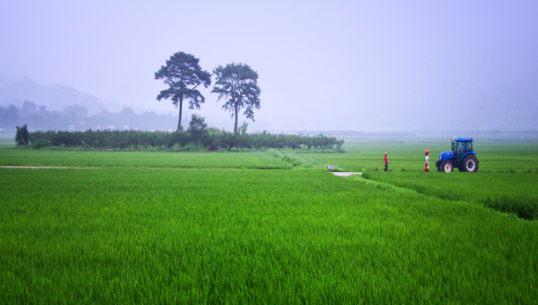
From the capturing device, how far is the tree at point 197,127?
45.3 m

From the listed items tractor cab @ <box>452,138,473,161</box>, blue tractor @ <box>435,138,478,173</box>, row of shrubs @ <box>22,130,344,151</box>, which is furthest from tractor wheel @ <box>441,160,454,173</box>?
row of shrubs @ <box>22,130,344,151</box>

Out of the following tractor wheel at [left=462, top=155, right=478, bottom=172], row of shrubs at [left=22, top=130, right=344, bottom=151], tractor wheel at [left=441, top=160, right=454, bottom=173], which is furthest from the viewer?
row of shrubs at [left=22, top=130, right=344, bottom=151]

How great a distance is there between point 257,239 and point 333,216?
7.95 feet

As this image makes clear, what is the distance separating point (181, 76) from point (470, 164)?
162 ft

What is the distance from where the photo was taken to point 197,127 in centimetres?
4597

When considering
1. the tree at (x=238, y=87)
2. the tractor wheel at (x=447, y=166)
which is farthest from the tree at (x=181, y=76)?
the tractor wheel at (x=447, y=166)

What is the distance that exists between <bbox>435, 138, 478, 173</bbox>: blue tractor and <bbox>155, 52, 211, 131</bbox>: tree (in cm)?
4489

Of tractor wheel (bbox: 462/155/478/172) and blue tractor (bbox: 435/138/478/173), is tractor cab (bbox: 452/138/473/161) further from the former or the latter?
tractor wheel (bbox: 462/155/478/172)

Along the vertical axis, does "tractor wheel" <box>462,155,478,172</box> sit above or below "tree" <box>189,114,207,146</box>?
below

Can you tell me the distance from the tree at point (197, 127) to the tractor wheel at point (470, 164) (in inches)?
1428

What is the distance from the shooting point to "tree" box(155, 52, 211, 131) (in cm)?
5372

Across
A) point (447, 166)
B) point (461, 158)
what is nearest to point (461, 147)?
point (461, 158)

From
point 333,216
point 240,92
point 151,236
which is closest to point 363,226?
point 333,216

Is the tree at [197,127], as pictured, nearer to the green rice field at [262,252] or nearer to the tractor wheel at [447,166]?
the tractor wheel at [447,166]
